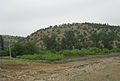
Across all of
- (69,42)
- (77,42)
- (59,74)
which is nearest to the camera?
(59,74)

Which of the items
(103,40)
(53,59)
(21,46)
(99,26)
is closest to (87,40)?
(103,40)

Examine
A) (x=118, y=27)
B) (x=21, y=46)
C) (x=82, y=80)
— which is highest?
(x=118, y=27)

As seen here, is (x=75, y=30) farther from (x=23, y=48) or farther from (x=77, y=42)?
(x=23, y=48)

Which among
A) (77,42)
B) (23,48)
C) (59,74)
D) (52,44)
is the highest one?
(77,42)

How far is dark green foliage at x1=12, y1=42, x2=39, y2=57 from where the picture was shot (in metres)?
66.8

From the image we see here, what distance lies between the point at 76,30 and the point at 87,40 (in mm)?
19481

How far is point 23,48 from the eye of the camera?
68438mm

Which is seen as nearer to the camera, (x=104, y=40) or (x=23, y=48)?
(x=23, y=48)

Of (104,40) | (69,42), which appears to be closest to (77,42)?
(69,42)

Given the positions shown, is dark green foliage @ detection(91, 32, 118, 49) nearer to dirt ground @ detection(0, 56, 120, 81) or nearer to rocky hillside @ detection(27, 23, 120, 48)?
rocky hillside @ detection(27, 23, 120, 48)

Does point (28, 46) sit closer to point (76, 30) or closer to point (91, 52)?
point (91, 52)

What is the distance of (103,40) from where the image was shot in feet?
289

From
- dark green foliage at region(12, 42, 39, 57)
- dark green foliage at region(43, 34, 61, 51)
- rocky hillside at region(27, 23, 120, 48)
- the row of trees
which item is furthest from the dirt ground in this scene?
rocky hillside at region(27, 23, 120, 48)

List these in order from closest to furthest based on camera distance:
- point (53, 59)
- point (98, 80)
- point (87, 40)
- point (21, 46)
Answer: point (98, 80) < point (53, 59) < point (21, 46) < point (87, 40)
